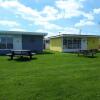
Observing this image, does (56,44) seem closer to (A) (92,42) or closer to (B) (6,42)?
(A) (92,42)

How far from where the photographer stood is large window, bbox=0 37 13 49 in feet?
94.7

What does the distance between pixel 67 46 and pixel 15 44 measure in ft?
29.3

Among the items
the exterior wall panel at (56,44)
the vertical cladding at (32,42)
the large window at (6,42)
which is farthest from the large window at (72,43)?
the large window at (6,42)

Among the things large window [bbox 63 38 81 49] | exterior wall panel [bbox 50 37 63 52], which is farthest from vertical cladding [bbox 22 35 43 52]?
large window [bbox 63 38 81 49]

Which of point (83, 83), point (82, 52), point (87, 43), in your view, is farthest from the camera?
point (87, 43)

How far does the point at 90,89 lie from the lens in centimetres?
823

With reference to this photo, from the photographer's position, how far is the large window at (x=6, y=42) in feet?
94.7

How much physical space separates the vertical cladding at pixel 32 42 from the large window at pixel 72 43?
547 cm

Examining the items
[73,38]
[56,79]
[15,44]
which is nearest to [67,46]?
[73,38]

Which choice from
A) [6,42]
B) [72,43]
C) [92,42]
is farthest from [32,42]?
[92,42]

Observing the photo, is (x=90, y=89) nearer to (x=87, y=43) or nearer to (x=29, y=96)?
(x=29, y=96)

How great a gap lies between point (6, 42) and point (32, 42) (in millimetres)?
3558

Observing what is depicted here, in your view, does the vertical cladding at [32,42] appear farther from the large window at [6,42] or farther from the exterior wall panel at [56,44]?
the exterior wall panel at [56,44]

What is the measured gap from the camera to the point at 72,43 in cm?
3597
